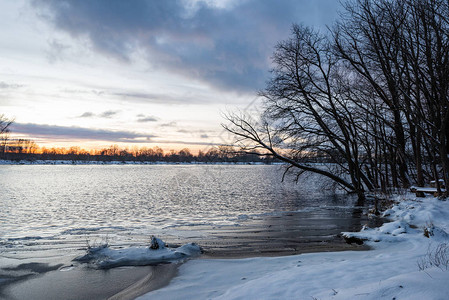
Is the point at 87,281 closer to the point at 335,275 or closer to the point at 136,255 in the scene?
the point at 136,255

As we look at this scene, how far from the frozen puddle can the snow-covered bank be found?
0.62m

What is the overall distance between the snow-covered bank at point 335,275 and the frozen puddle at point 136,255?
623 mm

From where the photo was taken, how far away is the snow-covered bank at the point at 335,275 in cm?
345

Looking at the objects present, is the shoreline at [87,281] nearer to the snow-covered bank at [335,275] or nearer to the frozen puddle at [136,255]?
the frozen puddle at [136,255]

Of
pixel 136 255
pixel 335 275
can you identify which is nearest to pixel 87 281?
pixel 136 255

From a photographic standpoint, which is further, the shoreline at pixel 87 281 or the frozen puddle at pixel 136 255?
the frozen puddle at pixel 136 255

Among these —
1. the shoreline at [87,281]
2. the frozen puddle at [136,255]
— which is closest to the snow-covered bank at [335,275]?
the shoreline at [87,281]

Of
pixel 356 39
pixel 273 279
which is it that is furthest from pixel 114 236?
pixel 356 39

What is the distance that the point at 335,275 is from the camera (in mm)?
4945

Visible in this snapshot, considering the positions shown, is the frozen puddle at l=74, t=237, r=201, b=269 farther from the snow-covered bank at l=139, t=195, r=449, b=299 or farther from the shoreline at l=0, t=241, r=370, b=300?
the snow-covered bank at l=139, t=195, r=449, b=299

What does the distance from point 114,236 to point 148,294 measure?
5558 millimetres

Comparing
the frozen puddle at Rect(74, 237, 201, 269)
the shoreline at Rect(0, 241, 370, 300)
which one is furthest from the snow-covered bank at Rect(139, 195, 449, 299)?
the frozen puddle at Rect(74, 237, 201, 269)

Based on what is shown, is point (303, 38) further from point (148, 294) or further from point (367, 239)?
point (148, 294)

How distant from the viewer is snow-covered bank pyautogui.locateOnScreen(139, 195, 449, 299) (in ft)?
11.3
